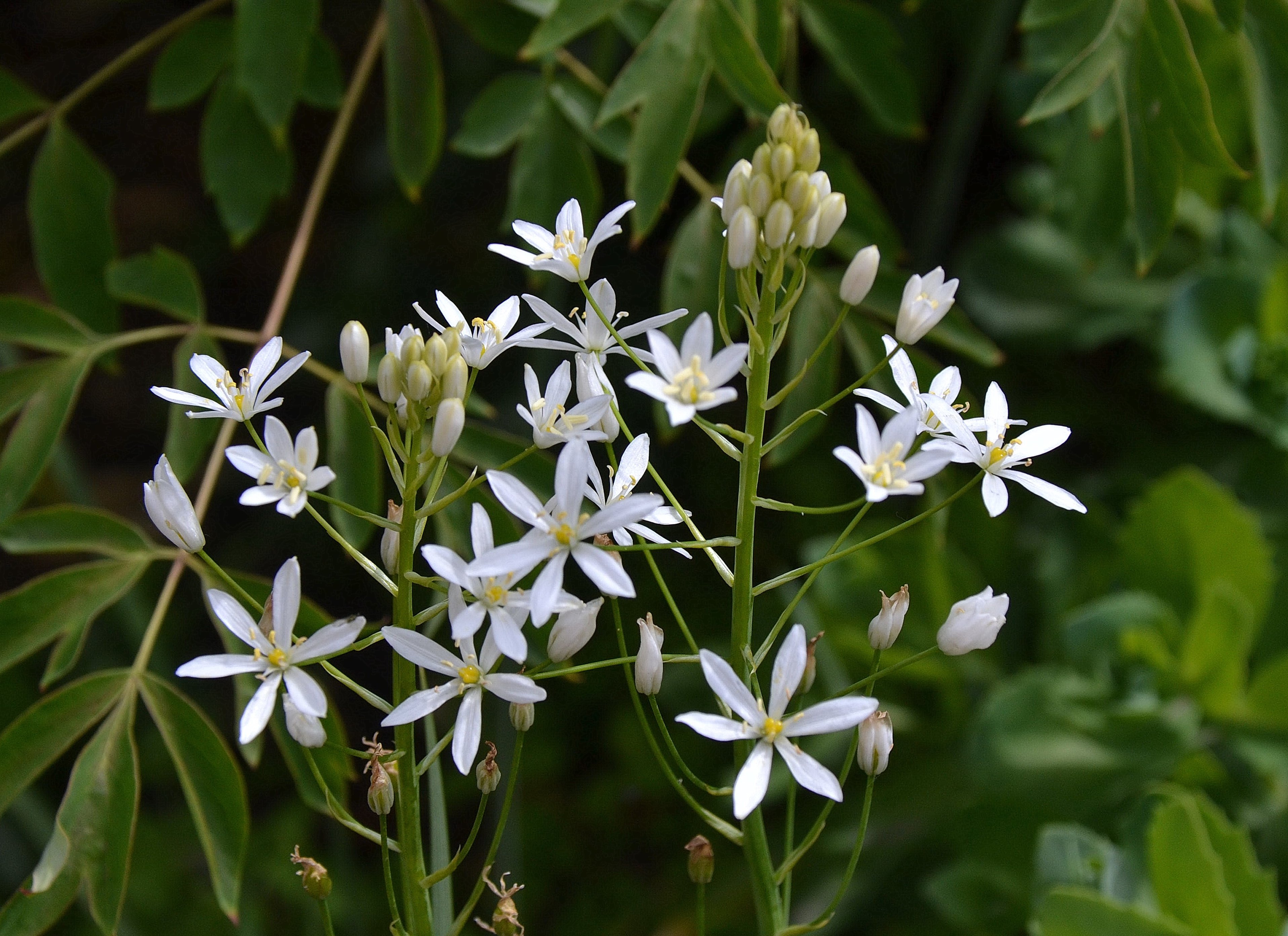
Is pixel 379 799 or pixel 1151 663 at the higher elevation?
pixel 379 799

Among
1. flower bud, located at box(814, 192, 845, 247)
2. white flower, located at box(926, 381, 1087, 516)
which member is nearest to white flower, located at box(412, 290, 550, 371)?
flower bud, located at box(814, 192, 845, 247)

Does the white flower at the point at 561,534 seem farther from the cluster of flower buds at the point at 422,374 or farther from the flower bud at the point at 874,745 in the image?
the flower bud at the point at 874,745

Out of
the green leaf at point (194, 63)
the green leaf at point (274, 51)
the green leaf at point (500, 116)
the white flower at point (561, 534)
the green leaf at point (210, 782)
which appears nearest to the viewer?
the white flower at point (561, 534)

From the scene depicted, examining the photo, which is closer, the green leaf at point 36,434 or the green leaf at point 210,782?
the green leaf at point 210,782

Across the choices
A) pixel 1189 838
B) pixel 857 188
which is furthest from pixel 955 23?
pixel 1189 838

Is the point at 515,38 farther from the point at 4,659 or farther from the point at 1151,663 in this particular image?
the point at 1151,663

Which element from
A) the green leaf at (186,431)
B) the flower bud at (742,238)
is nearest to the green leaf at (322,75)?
the green leaf at (186,431)
